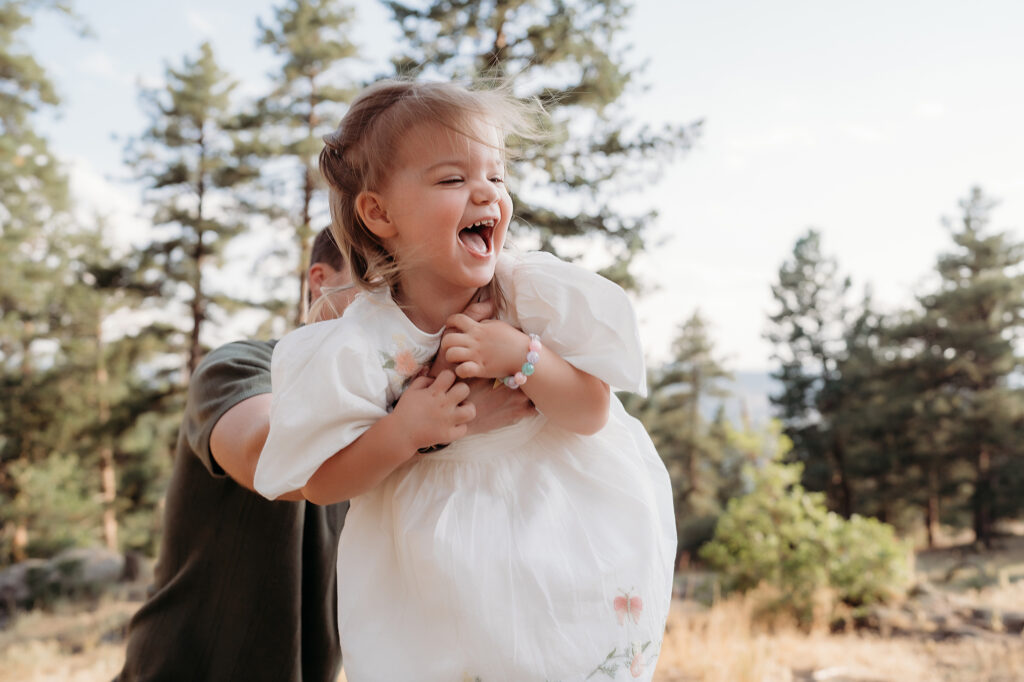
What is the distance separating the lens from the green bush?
8609 millimetres

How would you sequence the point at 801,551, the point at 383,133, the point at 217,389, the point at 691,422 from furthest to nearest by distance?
the point at 691,422 < the point at 801,551 < the point at 217,389 < the point at 383,133

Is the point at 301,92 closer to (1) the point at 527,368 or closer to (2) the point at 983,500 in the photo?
(1) the point at 527,368

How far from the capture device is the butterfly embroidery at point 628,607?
4.68 ft

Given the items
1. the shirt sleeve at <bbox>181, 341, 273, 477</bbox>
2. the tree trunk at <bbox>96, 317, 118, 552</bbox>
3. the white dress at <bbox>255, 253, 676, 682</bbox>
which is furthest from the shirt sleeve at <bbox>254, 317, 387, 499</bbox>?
the tree trunk at <bbox>96, 317, 118, 552</bbox>

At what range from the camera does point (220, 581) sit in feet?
6.68

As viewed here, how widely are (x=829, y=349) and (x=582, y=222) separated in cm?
2183

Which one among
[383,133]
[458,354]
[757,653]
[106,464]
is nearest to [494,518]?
[458,354]

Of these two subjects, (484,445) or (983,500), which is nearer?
(484,445)

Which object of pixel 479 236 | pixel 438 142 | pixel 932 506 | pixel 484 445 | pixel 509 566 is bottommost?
pixel 932 506

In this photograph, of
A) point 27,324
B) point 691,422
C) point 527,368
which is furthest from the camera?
point 691,422

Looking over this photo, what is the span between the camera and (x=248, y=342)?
2232mm

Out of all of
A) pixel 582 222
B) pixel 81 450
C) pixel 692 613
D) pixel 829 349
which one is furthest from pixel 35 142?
pixel 829 349

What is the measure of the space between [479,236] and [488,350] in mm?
272

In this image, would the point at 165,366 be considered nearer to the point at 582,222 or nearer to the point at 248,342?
the point at 582,222
